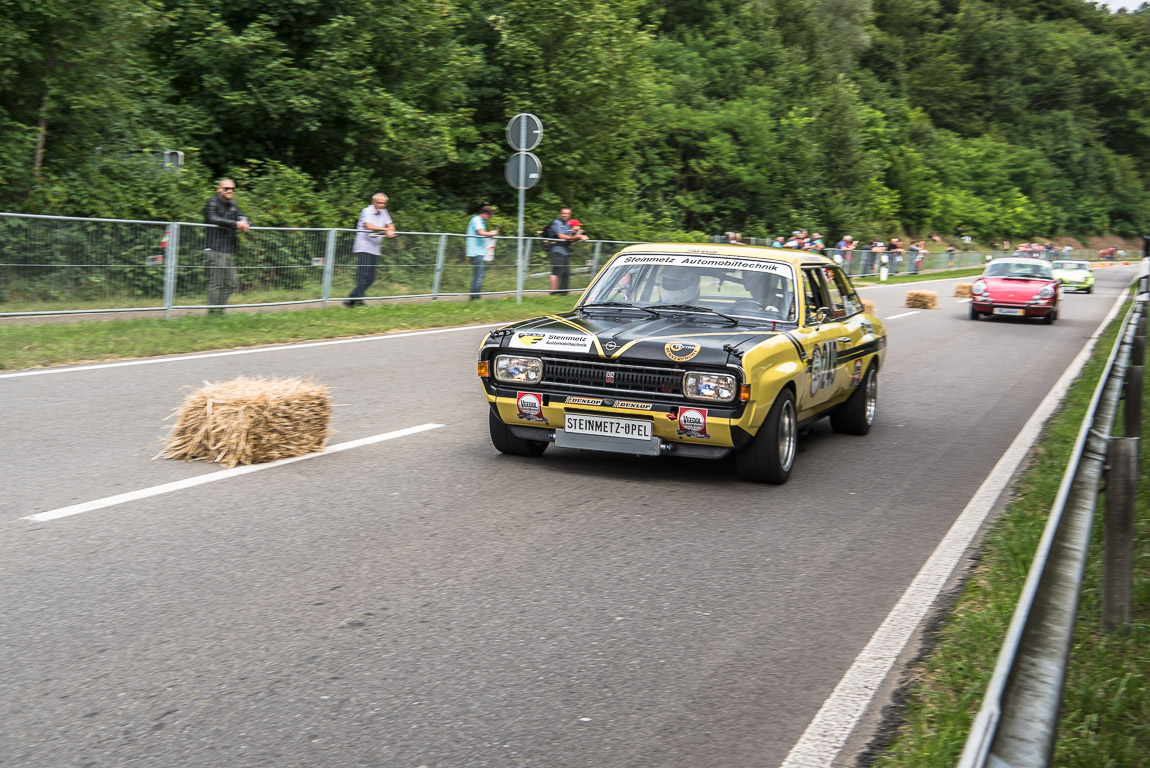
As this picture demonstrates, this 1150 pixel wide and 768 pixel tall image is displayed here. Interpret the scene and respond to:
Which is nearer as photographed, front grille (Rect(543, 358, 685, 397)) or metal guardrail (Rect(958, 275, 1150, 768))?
metal guardrail (Rect(958, 275, 1150, 768))

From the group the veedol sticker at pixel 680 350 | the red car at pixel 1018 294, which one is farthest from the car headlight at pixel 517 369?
the red car at pixel 1018 294

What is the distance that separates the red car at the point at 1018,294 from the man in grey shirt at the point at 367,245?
14.2 m

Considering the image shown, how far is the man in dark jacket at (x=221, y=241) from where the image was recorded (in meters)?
16.3

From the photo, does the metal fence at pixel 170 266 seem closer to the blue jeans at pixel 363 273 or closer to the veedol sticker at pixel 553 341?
the blue jeans at pixel 363 273

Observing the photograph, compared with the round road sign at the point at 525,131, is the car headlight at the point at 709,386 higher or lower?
lower

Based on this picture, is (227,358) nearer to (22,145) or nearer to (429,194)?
(22,145)

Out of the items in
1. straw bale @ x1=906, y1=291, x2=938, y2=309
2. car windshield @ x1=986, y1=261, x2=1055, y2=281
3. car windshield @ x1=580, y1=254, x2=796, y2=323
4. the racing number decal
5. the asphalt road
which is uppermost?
car windshield @ x1=986, y1=261, x2=1055, y2=281

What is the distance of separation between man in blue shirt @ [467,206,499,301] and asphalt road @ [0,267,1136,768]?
12.9 m

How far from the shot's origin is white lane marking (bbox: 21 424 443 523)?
241 inches

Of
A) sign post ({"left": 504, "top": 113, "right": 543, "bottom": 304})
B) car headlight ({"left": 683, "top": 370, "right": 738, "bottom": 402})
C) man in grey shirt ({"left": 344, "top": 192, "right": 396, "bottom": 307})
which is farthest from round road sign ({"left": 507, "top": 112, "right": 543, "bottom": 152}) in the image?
car headlight ({"left": 683, "top": 370, "right": 738, "bottom": 402})

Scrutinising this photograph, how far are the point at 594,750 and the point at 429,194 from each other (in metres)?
28.9

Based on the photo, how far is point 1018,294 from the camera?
26469mm

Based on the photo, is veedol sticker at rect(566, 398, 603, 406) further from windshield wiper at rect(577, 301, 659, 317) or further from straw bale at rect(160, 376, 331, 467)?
straw bale at rect(160, 376, 331, 467)

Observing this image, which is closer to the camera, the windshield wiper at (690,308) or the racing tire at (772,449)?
the racing tire at (772,449)
